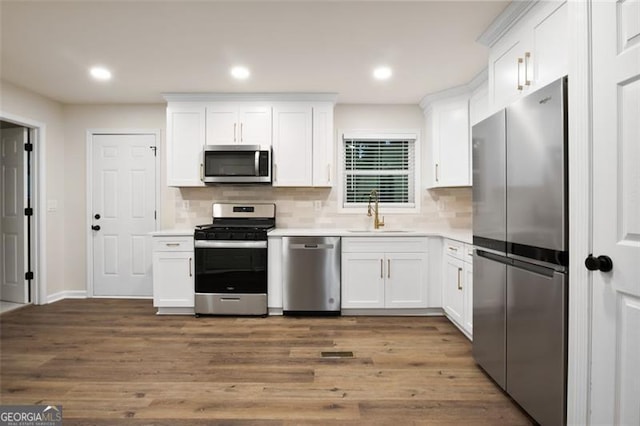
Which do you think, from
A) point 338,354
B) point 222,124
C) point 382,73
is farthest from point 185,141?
point 338,354

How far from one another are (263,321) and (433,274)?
1828 millimetres

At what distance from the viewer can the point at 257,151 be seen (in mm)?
3732

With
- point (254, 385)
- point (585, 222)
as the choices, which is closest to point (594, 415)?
point (585, 222)

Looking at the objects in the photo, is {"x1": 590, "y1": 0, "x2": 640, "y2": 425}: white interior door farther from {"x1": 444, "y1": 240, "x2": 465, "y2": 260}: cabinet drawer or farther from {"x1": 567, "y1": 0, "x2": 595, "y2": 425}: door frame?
{"x1": 444, "y1": 240, "x2": 465, "y2": 260}: cabinet drawer

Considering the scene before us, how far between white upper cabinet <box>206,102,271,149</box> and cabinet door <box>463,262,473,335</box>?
2.44m

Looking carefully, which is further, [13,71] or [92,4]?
[13,71]

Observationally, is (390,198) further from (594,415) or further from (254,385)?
(594,415)

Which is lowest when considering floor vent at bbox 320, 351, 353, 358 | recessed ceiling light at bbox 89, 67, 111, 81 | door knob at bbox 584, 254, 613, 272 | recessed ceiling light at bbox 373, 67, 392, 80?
floor vent at bbox 320, 351, 353, 358

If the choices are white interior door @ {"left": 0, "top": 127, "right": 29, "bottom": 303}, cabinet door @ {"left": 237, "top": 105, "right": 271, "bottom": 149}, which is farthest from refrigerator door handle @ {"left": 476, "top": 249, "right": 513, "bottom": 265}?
white interior door @ {"left": 0, "top": 127, "right": 29, "bottom": 303}

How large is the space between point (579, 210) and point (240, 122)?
331 cm

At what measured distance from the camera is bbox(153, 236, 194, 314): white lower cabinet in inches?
141

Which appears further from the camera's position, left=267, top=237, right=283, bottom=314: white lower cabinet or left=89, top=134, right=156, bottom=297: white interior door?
left=89, top=134, right=156, bottom=297: white interior door

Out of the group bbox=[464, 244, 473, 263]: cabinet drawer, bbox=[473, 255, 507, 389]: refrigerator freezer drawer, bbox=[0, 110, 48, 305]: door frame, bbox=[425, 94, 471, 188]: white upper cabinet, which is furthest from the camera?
bbox=[0, 110, 48, 305]: door frame

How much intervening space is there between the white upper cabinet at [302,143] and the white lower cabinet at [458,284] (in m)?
1.51
